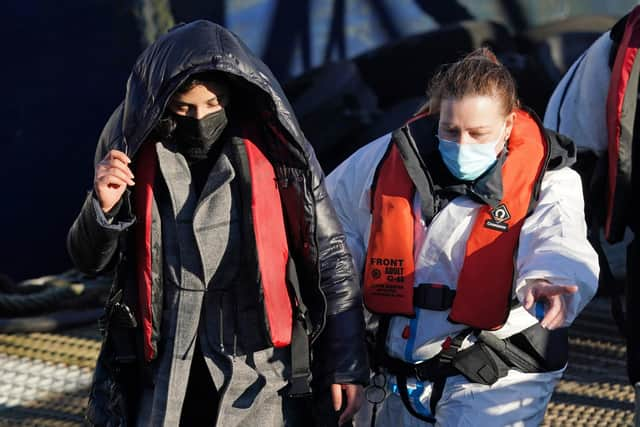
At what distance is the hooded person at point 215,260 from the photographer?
105 inches

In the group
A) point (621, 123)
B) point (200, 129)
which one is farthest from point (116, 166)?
point (621, 123)

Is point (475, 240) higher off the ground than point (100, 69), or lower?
lower

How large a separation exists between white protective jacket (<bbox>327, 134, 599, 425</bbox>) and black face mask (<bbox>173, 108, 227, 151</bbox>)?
0.51 m

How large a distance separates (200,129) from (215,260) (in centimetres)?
32

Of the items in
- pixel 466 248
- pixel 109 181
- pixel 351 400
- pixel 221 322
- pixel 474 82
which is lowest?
pixel 351 400

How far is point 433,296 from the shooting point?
293 centimetres

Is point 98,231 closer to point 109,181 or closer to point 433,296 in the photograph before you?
point 109,181

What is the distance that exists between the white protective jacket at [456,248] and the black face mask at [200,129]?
51cm

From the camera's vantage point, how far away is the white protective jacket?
272cm

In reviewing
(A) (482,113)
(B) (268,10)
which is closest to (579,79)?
(A) (482,113)

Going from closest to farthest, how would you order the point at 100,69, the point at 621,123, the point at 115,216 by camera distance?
A: 1. the point at 115,216
2. the point at 621,123
3. the point at 100,69

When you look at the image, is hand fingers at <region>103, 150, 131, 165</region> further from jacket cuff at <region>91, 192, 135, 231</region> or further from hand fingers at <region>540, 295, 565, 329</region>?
hand fingers at <region>540, 295, 565, 329</region>

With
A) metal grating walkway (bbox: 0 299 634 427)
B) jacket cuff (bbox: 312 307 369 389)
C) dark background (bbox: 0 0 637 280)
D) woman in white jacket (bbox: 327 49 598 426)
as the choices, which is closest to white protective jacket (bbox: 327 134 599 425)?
woman in white jacket (bbox: 327 49 598 426)

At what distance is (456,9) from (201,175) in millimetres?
5099
